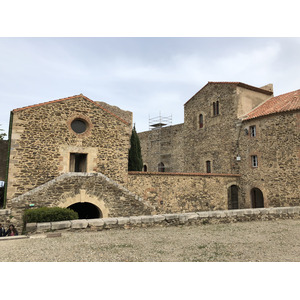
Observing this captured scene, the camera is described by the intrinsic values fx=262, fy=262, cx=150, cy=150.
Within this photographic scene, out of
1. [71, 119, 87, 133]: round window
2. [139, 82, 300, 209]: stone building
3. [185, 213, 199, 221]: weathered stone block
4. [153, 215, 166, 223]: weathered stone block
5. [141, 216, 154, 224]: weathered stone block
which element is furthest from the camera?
[139, 82, 300, 209]: stone building

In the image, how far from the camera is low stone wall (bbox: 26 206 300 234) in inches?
316

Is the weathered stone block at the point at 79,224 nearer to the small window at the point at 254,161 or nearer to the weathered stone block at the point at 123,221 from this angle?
the weathered stone block at the point at 123,221

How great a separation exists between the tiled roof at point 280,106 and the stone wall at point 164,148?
762 centimetres

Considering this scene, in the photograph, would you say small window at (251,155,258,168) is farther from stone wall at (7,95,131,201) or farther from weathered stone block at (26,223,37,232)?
weathered stone block at (26,223,37,232)

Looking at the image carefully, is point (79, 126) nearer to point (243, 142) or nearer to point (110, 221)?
point (110, 221)

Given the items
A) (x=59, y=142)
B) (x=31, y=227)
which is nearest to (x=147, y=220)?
(x=31, y=227)

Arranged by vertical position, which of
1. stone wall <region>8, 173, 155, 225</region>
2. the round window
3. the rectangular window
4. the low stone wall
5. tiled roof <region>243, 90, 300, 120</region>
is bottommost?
the low stone wall

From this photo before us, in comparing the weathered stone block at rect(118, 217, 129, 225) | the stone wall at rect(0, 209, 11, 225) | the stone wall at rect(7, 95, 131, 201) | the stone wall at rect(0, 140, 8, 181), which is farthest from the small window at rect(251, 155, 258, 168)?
the stone wall at rect(0, 140, 8, 181)

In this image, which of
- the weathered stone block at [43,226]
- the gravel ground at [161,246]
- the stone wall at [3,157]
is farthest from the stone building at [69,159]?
the stone wall at [3,157]

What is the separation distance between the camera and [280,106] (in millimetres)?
16578

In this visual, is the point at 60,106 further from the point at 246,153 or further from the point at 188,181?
the point at 246,153

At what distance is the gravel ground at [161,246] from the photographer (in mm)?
5559

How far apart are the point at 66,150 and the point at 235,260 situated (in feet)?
31.2

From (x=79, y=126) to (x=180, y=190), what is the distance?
6473 millimetres
